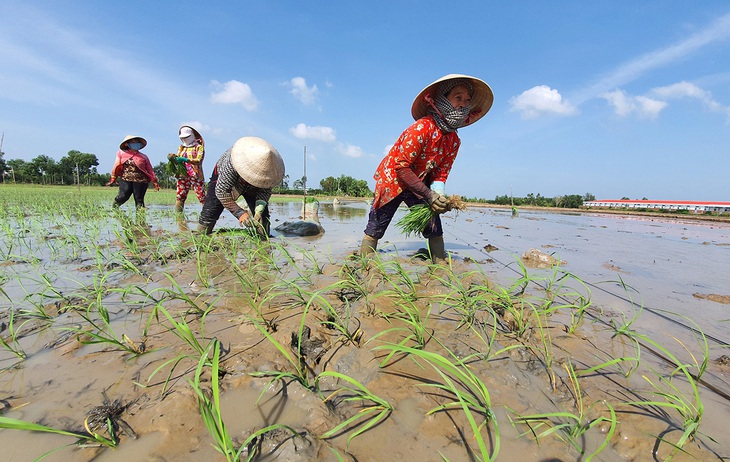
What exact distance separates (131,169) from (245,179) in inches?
151

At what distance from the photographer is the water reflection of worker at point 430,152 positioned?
271 cm

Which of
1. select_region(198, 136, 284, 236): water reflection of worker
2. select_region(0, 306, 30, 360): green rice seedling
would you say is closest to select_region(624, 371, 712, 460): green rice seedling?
select_region(0, 306, 30, 360): green rice seedling

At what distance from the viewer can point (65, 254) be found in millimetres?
2684

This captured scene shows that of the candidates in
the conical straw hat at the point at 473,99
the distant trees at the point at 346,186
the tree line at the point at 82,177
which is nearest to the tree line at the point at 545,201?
the tree line at the point at 82,177

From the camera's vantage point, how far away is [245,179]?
121 inches

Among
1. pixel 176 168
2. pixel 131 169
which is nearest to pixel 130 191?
Answer: pixel 131 169

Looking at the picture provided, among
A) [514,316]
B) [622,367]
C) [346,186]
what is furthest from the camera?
[346,186]

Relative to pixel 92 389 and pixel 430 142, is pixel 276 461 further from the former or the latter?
pixel 430 142

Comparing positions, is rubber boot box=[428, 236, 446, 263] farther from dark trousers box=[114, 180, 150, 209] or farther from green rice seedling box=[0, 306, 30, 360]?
dark trousers box=[114, 180, 150, 209]

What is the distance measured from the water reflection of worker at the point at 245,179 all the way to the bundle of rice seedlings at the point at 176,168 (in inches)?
73.5

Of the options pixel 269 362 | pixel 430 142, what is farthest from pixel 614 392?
pixel 430 142

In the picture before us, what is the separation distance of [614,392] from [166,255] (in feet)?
11.0

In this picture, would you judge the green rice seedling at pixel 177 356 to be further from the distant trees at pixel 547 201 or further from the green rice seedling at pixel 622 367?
the distant trees at pixel 547 201

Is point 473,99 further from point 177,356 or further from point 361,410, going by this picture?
point 177,356
